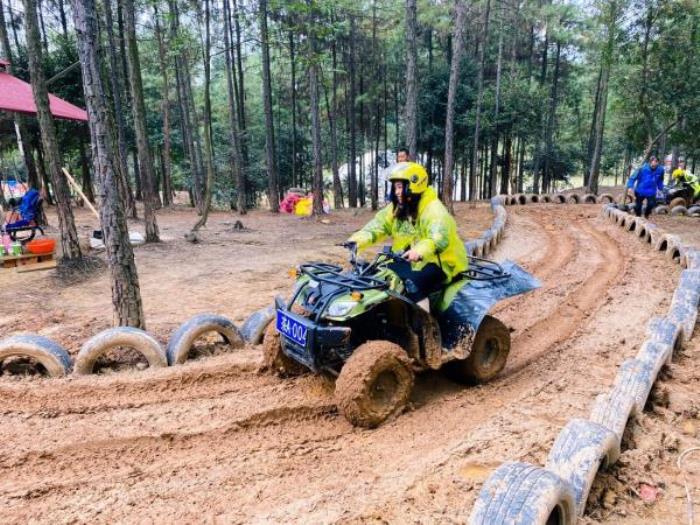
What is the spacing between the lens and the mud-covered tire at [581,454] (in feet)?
9.36

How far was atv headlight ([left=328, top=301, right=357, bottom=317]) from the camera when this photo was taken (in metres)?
3.83

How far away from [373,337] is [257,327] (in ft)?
5.84

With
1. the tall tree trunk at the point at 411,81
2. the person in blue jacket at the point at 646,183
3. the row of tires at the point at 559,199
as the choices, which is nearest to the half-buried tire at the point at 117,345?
the tall tree trunk at the point at 411,81

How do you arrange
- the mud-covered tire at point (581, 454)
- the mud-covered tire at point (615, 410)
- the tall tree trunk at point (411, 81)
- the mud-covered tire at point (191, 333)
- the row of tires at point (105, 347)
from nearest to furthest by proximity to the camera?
the mud-covered tire at point (581, 454)
the mud-covered tire at point (615, 410)
the row of tires at point (105, 347)
the mud-covered tire at point (191, 333)
the tall tree trunk at point (411, 81)

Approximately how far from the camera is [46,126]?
9.34 meters

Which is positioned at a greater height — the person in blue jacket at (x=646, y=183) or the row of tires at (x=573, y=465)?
the person in blue jacket at (x=646, y=183)

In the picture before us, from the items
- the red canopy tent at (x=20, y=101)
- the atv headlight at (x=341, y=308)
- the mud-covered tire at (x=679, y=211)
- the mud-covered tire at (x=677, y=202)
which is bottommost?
the mud-covered tire at (x=679, y=211)

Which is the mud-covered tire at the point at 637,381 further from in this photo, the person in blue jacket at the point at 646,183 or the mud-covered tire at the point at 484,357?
the person in blue jacket at the point at 646,183

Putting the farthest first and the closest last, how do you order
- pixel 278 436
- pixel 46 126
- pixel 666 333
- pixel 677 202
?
pixel 677 202
pixel 46 126
pixel 666 333
pixel 278 436

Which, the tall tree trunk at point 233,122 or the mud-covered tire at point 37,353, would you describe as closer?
the mud-covered tire at point 37,353

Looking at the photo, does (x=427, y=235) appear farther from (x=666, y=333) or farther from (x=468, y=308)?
(x=666, y=333)

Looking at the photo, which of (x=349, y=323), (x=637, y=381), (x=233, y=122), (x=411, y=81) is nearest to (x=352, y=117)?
(x=233, y=122)

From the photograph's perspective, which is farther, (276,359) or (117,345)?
(117,345)

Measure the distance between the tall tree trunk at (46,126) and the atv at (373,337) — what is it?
687 centimetres
